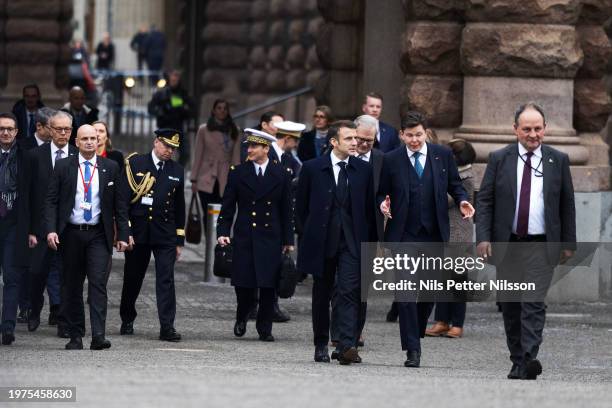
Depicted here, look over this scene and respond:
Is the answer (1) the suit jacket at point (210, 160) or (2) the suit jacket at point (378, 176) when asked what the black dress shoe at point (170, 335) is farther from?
(1) the suit jacket at point (210, 160)

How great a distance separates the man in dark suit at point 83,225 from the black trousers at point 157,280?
2.72 feet

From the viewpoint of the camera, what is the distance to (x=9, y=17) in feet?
109

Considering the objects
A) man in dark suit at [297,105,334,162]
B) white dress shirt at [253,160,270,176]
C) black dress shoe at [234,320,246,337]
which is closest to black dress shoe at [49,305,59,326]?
black dress shoe at [234,320,246,337]

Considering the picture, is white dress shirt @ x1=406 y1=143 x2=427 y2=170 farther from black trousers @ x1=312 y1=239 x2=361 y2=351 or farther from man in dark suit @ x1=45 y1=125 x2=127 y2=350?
man in dark suit @ x1=45 y1=125 x2=127 y2=350

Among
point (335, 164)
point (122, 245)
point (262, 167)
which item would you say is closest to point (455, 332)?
point (262, 167)

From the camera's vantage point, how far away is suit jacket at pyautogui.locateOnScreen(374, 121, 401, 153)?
17.6 m

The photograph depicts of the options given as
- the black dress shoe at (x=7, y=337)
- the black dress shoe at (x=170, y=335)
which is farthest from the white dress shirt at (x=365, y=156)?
the black dress shoe at (x=7, y=337)

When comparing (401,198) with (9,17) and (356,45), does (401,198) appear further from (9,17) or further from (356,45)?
(9,17)

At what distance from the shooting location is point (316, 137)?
19.4 m

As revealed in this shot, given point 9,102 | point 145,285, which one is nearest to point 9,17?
point 9,102

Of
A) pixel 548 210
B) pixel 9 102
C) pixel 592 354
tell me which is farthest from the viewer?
pixel 9 102

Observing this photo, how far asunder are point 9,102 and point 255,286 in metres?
16.8

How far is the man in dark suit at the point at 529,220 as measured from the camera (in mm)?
12867

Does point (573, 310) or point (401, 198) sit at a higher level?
point (401, 198)
